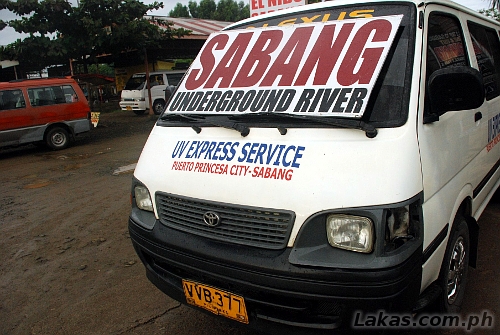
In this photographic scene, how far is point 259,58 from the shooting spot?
2.74m

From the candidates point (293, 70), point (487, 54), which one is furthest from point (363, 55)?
point (487, 54)

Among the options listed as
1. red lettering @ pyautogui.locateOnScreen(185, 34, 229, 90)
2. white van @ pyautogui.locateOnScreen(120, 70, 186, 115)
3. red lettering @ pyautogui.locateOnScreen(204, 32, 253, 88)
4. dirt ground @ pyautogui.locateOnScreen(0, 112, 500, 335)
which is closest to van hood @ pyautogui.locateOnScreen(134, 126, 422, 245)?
red lettering @ pyautogui.locateOnScreen(204, 32, 253, 88)

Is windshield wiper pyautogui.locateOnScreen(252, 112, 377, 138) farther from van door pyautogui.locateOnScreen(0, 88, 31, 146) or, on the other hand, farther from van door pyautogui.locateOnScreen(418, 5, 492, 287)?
van door pyautogui.locateOnScreen(0, 88, 31, 146)

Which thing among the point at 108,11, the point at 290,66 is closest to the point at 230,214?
the point at 290,66

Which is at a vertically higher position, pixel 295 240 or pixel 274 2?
pixel 274 2

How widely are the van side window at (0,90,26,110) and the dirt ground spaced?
132 inches

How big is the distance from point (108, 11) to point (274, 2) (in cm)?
802

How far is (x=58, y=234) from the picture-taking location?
4711 mm

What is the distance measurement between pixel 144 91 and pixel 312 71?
15773 millimetres

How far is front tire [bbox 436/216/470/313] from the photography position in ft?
7.92

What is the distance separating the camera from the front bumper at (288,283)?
5.96 feet

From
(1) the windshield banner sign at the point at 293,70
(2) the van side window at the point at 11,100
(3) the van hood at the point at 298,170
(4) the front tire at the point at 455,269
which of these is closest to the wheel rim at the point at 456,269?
(4) the front tire at the point at 455,269

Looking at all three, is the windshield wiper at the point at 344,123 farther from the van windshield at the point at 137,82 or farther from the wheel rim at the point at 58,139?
the van windshield at the point at 137,82

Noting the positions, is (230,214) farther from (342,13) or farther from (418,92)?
(342,13)
